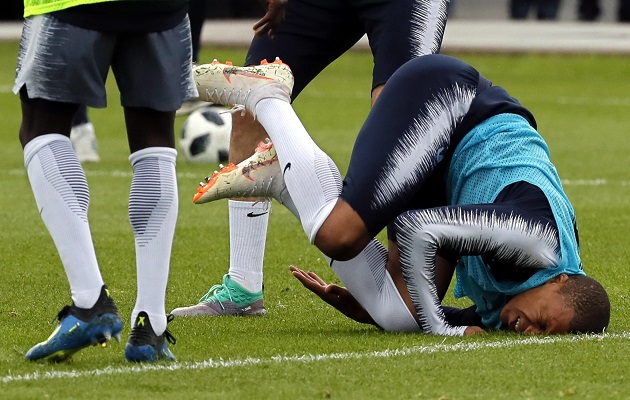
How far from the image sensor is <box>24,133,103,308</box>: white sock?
13.7 feet

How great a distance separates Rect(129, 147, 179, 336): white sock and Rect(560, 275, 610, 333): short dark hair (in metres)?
1.40

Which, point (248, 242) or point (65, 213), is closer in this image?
point (65, 213)

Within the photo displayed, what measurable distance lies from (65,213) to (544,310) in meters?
1.67

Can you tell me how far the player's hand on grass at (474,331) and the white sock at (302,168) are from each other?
617 mm

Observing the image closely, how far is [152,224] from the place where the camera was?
168 inches

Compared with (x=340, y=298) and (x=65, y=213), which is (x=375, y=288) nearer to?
(x=340, y=298)

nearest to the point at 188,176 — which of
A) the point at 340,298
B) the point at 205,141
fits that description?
the point at 205,141

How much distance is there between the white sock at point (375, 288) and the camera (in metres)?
5.04

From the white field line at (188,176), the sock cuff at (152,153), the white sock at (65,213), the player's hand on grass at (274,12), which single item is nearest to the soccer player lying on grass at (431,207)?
the player's hand on grass at (274,12)

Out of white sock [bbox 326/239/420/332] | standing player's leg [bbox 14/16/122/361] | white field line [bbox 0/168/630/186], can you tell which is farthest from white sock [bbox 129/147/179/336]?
white field line [bbox 0/168/630/186]

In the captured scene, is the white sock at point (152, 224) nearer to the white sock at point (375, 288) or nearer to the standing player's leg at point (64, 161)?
the standing player's leg at point (64, 161)

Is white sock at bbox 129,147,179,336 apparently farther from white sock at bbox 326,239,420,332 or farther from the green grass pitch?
white sock at bbox 326,239,420,332

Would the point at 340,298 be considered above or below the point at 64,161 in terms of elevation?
below

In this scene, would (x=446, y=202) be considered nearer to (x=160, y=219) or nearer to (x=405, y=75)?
(x=405, y=75)
